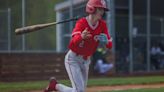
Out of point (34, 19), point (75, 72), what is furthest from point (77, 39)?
point (34, 19)

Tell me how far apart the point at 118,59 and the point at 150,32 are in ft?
7.53

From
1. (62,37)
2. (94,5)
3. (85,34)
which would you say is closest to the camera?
(85,34)

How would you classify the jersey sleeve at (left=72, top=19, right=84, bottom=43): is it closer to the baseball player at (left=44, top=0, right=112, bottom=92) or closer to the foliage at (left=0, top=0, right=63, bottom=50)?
the baseball player at (left=44, top=0, right=112, bottom=92)

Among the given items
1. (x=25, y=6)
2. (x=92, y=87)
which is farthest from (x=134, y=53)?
(x=92, y=87)

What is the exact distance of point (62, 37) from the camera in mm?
22812

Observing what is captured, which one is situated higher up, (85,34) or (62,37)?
(62,37)

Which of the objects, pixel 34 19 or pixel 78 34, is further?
pixel 34 19

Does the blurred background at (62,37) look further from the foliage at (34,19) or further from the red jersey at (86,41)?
the red jersey at (86,41)

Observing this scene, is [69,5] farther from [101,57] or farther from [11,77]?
[11,77]

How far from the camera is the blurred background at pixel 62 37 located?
1995 centimetres

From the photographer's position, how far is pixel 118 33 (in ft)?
76.5

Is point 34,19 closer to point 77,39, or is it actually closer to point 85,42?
point 85,42

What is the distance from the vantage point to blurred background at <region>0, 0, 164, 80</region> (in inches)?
786

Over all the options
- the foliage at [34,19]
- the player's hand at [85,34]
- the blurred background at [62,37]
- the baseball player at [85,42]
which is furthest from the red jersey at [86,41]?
the foliage at [34,19]
